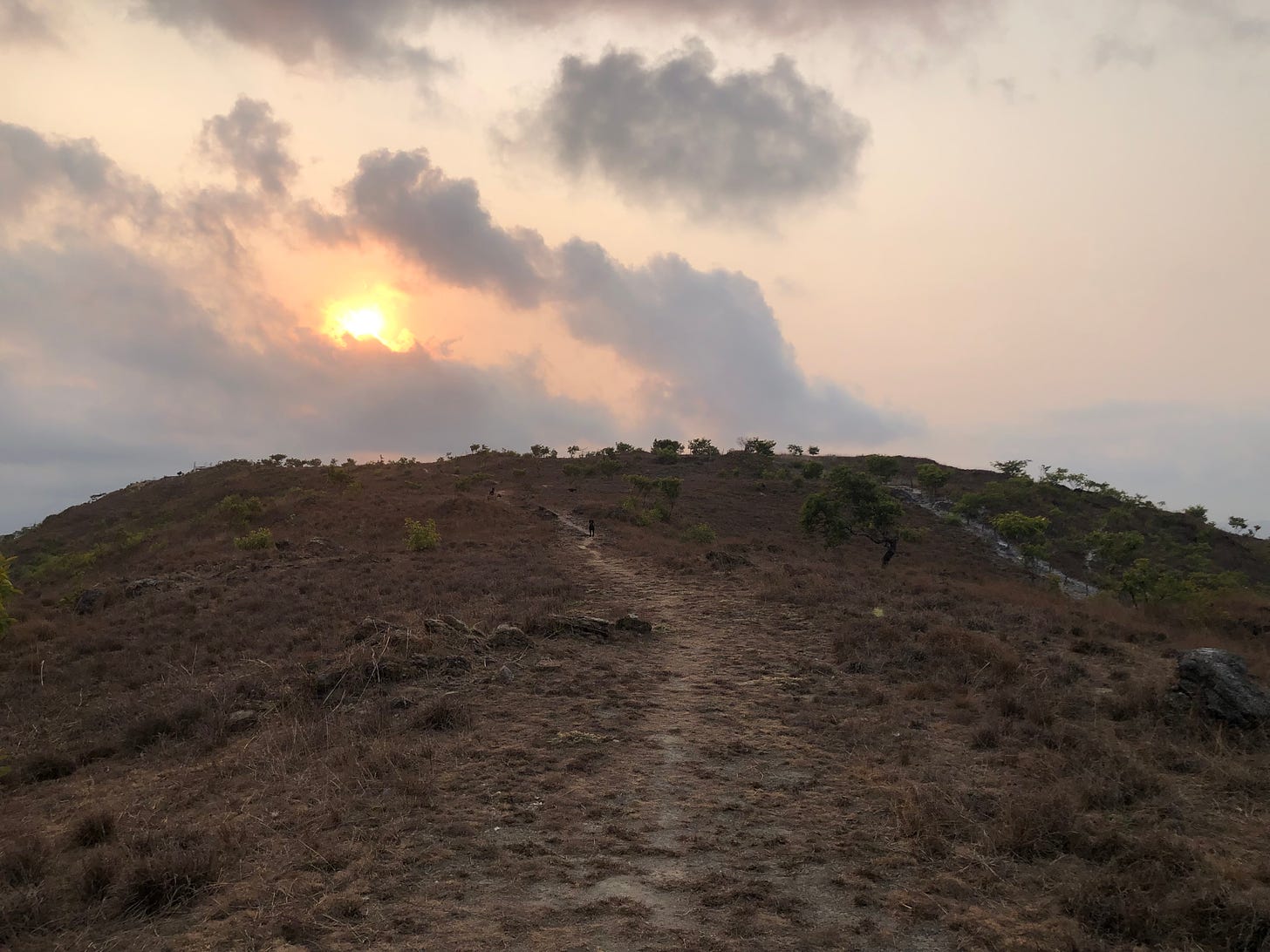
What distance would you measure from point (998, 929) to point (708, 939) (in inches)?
96.1

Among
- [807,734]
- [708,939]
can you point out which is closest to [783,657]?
[807,734]

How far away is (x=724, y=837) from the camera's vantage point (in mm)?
7211

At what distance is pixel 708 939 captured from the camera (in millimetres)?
5363

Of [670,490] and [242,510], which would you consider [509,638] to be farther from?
[670,490]

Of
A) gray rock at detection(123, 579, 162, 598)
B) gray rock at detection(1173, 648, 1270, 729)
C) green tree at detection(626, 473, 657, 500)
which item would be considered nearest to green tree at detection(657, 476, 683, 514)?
green tree at detection(626, 473, 657, 500)

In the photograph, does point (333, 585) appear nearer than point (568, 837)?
No

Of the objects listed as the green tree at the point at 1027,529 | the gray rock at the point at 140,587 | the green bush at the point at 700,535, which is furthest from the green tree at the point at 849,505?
the gray rock at the point at 140,587

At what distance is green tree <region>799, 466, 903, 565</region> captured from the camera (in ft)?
131

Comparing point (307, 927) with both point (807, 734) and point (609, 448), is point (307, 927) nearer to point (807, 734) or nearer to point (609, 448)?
point (807, 734)

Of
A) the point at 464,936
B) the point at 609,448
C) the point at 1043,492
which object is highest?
the point at 609,448

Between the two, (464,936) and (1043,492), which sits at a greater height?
(1043,492)

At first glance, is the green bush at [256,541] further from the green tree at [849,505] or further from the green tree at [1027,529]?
the green tree at [1027,529]

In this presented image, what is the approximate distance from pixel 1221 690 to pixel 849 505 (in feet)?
102

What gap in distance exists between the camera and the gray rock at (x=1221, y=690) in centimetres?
997
